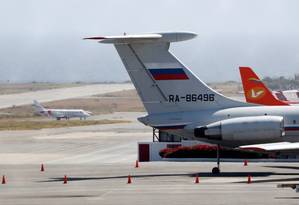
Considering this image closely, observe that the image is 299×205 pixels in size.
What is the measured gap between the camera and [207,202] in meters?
30.8

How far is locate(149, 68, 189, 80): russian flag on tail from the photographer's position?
43.0 m

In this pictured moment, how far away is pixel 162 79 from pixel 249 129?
473 cm

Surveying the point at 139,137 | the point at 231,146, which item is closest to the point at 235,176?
the point at 231,146

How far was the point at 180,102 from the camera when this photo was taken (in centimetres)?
4322

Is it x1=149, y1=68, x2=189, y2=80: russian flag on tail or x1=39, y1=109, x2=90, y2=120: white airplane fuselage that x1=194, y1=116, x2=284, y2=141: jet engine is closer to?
x1=149, y1=68, x2=189, y2=80: russian flag on tail

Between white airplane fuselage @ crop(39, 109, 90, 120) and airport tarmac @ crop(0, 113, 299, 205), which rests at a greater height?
white airplane fuselage @ crop(39, 109, 90, 120)

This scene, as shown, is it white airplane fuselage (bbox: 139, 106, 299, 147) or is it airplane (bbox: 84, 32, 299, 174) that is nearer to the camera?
airplane (bbox: 84, 32, 299, 174)

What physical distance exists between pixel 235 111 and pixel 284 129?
240 cm

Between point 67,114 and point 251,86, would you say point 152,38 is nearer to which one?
point 251,86

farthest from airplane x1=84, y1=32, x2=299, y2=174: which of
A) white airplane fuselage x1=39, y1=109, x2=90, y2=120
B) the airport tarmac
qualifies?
white airplane fuselage x1=39, y1=109, x2=90, y2=120

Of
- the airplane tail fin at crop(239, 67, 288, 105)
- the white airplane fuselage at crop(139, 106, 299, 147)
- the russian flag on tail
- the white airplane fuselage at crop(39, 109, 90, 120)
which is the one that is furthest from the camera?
the white airplane fuselage at crop(39, 109, 90, 120)

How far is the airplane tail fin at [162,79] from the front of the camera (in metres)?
42.8

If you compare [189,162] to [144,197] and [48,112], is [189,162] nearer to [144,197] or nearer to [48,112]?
[144,197]

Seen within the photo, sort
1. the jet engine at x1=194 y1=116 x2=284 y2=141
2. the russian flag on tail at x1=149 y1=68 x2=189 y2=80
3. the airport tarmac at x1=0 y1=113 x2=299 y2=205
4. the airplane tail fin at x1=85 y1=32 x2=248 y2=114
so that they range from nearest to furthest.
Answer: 1. the airport tarmac at x1=0 y1=113 x2=299 y2=205
2. the jet engine at x1=194 y1=116 x2=284 y2=141
3. the airplane tail fin at x1=85 y1=32 x2=248 y2=114
4. the russian flag on tail at x1=149 y1=68 x2=189 y2=80
